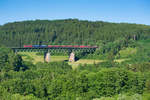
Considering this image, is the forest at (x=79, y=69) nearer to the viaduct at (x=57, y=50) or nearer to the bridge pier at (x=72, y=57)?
the viaduct at (x=57, y=50)

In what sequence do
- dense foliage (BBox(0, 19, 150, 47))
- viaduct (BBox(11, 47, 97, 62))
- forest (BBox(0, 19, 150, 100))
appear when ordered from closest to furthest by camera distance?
forest (BBox(0, 19, 150, 100)) < viaduct (BBox(11, 47, 97, 62)) < dense foliage (BBox(0, 19, 150, 47))

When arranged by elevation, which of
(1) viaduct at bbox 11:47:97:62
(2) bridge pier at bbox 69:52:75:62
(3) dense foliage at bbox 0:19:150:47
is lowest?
(2) bridge pier at bbox 69:52:75:62

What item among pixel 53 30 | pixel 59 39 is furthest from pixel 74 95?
pixel 53 30

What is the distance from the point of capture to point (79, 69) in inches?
3474

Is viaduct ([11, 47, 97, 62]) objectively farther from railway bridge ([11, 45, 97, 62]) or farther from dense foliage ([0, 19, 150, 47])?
dense foliage ([0, 19, 150, 47])

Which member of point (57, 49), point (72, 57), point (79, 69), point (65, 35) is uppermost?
point (65, 35)

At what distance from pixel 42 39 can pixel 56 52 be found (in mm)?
33596

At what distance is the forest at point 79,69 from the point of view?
183 ft

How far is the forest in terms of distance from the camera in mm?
55656

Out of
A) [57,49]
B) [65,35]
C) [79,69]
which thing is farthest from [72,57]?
[65,35]

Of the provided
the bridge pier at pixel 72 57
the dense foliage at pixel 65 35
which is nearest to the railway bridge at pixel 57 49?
the bridge pier at pixel 72 57

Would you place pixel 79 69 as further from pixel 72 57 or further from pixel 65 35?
pixel 65 35

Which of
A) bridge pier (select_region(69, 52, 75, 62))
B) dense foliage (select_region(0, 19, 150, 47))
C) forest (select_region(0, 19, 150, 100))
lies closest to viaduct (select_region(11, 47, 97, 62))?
bridge pier (select_region(69, 52, 75, 62))

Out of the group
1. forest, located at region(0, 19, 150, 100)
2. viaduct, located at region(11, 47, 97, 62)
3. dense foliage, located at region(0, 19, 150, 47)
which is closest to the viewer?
forest, located at region(0, 19, 150, 100)
